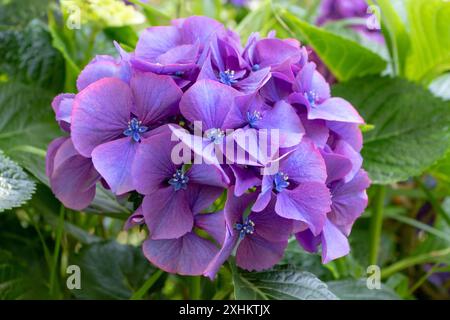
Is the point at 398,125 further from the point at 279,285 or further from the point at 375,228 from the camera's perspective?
the point at 279,285

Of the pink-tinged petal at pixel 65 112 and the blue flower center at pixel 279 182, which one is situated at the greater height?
the pink-tinged petal at pixel 65 112

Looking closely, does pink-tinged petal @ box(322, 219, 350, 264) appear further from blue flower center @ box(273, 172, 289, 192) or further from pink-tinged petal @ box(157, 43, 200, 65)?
pink-tinged petal @ box(157, 43, 200, 65)

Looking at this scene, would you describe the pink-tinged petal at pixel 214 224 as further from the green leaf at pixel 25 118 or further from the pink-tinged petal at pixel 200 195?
the green leaf at pixel 25 118

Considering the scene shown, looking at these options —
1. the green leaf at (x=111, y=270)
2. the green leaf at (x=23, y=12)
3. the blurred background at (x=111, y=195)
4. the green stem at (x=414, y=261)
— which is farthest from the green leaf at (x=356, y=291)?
the green leaf at (x=23, y=12)

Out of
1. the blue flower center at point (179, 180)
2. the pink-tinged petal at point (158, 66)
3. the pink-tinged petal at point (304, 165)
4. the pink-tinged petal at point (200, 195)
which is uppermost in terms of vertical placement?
the pink-tinged petal at point (158, 66)

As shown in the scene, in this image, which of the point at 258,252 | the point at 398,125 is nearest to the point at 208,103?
the point at 258,252

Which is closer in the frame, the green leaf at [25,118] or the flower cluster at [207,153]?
the flower cluster at [207,153]

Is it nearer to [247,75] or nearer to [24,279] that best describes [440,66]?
[247,75]

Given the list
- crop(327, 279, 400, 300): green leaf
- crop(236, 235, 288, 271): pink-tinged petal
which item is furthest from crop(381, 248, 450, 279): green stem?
crop(236, 235, 288, 271): pink-tinged petal

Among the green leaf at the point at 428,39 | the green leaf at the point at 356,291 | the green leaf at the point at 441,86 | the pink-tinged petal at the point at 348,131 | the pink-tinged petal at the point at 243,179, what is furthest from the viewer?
the green leaf at the point at 441,86
